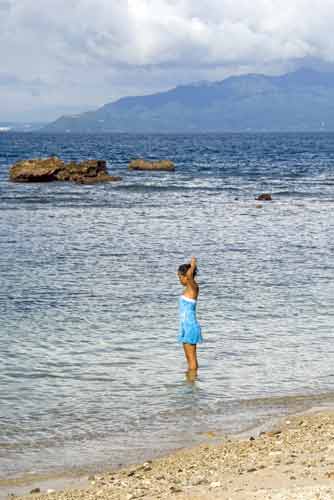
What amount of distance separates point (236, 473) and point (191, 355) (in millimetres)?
5028

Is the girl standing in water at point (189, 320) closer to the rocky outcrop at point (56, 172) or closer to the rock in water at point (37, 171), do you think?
the rocky outcrop at point (56, 172)

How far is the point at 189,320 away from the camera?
45.5 feet

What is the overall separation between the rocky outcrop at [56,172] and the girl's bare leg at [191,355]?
43.8 m

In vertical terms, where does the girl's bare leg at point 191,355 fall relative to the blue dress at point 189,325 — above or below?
below

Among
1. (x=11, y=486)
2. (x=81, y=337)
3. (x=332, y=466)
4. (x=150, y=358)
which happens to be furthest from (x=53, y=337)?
(x=332, y=466)

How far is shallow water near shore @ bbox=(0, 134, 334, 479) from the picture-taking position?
1123 centimetres

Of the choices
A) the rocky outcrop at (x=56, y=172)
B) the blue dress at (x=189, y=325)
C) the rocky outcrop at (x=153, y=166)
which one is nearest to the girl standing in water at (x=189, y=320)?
the blue dress at (x=189, y=325)

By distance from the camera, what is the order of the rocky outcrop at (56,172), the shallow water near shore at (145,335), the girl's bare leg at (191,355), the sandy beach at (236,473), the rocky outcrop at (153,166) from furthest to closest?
1. the rocky outcrop at (153,166)
2. the rocky outcrop at (56,172)
3. the girl's bare leg at (191,355)
4. the shallow water near shore at (145,335)
5. the sandy beach at (236,473)

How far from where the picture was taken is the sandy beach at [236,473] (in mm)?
7898

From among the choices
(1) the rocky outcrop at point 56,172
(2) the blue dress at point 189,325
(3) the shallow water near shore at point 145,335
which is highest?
(1) the rocky outcrop at point 56,172

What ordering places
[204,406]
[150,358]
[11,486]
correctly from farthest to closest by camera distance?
[150,358]
[204,406]
[11,486]

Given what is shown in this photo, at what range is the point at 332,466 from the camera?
853 cm

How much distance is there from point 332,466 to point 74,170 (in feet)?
172

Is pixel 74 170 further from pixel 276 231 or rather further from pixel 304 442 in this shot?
pixel 304 442
